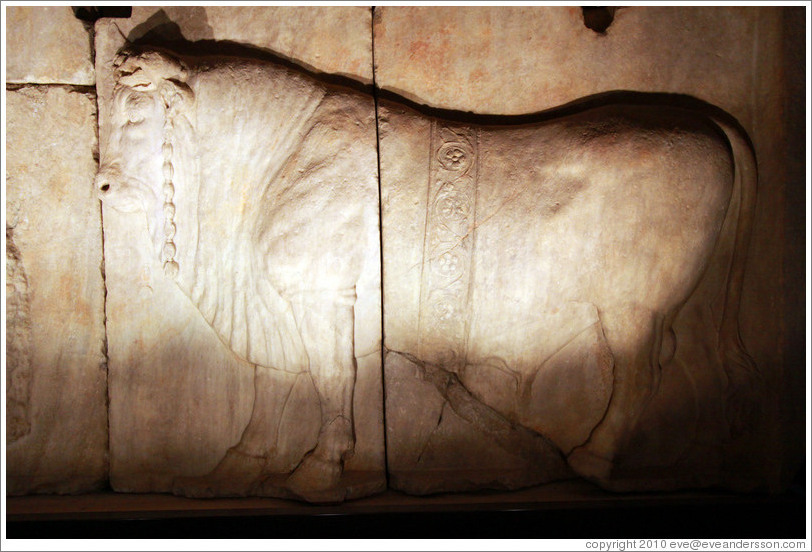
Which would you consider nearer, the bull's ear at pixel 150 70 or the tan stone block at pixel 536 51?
the bull's ear at pixel 150 70

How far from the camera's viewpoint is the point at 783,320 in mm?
3004

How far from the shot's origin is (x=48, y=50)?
9.64 ft

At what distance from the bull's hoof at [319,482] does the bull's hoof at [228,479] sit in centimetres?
24

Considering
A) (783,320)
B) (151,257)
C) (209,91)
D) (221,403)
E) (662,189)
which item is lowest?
(221,403)

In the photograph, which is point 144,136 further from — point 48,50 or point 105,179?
point 48,50

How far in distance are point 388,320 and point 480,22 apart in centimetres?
142

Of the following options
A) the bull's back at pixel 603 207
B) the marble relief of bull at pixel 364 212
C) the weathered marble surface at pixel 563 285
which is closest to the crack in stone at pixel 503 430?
the weathered marble surface at pixel 563 285

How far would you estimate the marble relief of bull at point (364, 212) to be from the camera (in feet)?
8.77

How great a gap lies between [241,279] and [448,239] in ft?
2.98

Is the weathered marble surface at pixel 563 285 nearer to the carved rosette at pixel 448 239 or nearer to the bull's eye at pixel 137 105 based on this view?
the carved rosette at pixel 448 239

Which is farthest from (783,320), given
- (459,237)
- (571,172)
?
(459,237)

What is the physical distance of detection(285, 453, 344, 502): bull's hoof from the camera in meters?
2.78

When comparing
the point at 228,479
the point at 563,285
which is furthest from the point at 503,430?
the point at 228,479

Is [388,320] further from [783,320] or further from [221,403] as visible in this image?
[783,320]
